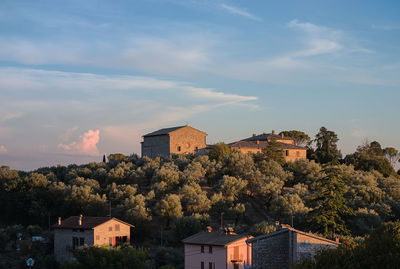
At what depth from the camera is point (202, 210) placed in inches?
2505

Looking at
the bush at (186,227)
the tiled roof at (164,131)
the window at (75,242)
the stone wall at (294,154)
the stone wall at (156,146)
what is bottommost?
the window at (75,242)

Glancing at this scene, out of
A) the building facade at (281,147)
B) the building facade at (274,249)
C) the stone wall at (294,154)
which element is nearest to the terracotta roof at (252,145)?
the building facade at (281,147)

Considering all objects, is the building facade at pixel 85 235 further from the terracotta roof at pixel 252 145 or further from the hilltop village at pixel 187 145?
the terracotta roof at pixel 252 145

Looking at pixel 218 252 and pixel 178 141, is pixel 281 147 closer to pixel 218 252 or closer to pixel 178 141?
pixel 178 141

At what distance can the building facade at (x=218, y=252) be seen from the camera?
4212 cm

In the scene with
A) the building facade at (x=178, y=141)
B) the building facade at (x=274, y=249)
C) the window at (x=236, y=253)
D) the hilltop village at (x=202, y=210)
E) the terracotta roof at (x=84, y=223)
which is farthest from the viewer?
the building facade at (x=178, y=141)

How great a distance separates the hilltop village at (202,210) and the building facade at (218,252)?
0.09 metres

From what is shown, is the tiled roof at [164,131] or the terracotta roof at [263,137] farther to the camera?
the terracotta roof at [263,137]

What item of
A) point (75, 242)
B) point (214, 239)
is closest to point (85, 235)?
point (75, 242)

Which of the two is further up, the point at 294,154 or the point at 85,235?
the point at 294,154

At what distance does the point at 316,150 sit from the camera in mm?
101250

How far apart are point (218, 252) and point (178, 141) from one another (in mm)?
51002

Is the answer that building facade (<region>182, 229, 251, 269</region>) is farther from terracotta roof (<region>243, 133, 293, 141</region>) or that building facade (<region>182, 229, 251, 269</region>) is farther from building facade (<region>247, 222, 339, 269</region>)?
terracotta roof (<region>243, 133, 293, 141</region>)

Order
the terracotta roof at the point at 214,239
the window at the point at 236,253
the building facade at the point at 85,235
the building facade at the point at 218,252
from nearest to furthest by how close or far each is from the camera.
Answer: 1. the building facade at the point at 218,252
2. the window at the point at 236,253
3. the terracotta roof at the point at 214,239
4. the building facade at the point at 85,235
